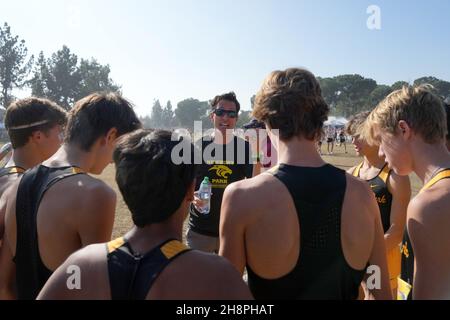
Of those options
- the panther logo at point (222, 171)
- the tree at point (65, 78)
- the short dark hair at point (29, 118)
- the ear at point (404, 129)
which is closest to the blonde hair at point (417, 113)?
the ear at point (404, 129)

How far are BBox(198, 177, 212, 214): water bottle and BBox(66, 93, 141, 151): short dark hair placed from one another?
2.10 metres

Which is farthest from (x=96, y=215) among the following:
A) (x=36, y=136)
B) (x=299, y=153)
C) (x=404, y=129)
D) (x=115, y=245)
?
(x=404, y=129)

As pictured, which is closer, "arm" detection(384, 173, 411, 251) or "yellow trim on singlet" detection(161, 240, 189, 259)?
"yellow trim on singlet" detection(161, 240, 189, 259)

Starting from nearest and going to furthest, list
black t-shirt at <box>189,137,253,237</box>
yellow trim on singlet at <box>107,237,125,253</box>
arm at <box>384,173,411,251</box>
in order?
yellow trim on singlet at <box>107,237,125,253</box> < arm at <box>384,173,411,251</box> < black t-shirt at <box>189,137,253,237</box>

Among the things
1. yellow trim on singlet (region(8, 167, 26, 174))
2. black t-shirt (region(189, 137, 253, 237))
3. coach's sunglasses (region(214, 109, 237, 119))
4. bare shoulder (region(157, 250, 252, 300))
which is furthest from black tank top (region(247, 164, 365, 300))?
coach's sunglasses (region(214, 109, 237, 119))

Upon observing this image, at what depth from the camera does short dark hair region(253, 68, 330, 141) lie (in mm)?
1888

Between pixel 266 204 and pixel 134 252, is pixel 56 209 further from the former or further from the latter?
pixel 266 204

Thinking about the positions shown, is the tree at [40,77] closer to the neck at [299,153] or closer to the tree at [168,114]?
the tree at [168,114]

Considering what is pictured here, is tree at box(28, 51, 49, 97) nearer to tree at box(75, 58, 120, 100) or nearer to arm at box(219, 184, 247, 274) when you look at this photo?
tree at box(75, 58, 120, 100)

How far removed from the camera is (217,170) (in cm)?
478

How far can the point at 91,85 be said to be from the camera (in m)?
80.5

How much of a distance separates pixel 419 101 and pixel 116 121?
1815 mm

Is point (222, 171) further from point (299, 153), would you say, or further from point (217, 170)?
point (299, 153)
